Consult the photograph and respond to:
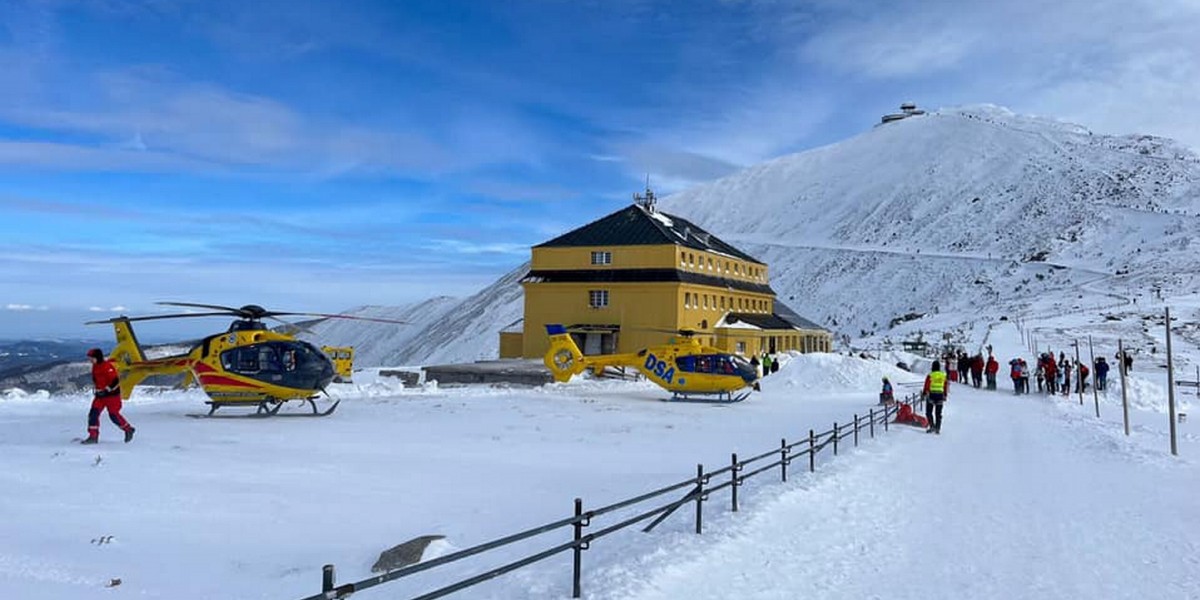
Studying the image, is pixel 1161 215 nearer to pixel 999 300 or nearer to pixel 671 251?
pixel 999 300

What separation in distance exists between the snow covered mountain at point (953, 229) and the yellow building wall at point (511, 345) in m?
32.5

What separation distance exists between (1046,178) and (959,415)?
107m

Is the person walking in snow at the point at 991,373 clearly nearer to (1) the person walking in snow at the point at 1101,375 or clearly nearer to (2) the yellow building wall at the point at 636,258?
(1) the person walking in snow at the point at 1101,375

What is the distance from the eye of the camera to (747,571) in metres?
7.75

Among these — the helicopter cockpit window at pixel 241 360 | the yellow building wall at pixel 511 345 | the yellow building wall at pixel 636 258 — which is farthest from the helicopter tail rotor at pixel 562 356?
the yellow building wall at pixel 511 345

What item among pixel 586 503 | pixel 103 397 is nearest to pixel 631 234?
pixel 103 397

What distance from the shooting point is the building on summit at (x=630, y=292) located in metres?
44.4

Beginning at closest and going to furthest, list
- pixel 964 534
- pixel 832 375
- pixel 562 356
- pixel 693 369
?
pixel 964 534 → pixel 693 369 → pixel 562 356 → pixel 832 375

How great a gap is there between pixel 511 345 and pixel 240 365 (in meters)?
29.3

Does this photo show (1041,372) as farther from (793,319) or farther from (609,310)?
(793,319)

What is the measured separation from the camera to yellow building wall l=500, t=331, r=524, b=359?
160 ft

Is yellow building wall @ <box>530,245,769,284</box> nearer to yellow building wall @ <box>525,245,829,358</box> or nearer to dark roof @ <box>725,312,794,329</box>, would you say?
→ yellow building wall @ <box>525,245,829,358</box>

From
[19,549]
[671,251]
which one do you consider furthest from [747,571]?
[671,251]

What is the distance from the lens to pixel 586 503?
10.8 metres
